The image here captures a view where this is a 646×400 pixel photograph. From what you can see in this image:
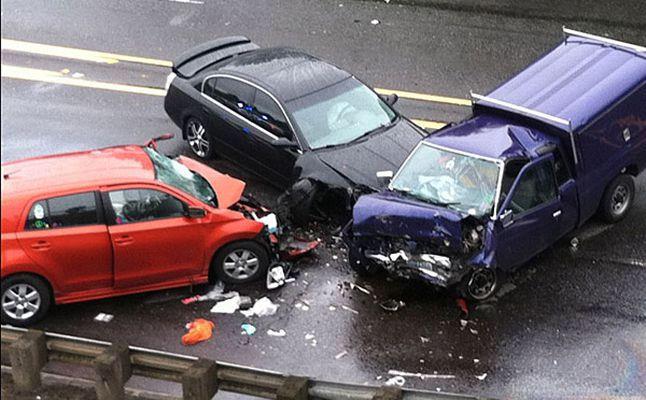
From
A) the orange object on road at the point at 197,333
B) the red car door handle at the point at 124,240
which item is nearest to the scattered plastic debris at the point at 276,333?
the orange object on road at the point at 197,333

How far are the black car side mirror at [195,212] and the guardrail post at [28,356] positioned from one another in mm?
2331

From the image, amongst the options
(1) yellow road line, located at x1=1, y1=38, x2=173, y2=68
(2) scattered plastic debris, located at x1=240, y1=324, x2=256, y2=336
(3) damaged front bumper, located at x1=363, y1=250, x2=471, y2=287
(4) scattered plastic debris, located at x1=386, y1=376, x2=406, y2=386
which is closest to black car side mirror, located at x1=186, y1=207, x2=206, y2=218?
(2) scattered plastic debris, located at x1=240, y1=324, x2=256, y2=336

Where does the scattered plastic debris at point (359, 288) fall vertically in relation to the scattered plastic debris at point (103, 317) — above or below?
below

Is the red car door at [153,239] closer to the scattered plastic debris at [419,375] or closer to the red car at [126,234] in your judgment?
the red car at [126,234]

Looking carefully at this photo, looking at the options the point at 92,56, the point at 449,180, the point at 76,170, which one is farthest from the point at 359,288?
the point at 92,56

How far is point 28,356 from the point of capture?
653 centimetres

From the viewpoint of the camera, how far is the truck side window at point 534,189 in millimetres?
9406

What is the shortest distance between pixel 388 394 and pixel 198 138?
5798 mm

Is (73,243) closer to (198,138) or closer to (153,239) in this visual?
(153,239)

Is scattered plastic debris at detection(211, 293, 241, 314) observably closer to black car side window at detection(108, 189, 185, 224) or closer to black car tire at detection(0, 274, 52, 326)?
black car side window at detection(108, 189, 185, 224)

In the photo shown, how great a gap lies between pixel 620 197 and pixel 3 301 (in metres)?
7.10

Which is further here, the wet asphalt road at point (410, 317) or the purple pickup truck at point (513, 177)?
the purple pickup truck at point (513, 177)

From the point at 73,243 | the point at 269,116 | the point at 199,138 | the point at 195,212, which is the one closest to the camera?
the point at 73,243

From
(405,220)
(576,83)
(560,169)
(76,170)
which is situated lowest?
(405,220)
